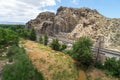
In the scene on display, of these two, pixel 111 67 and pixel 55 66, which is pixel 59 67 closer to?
pixel 55 66

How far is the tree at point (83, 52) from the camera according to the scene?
2245 inches

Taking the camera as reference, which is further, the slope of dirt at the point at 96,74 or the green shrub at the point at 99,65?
the green shrub at the point at 99,65

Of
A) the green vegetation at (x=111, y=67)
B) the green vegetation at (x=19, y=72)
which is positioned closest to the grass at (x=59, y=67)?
the green vegetation at (x=19, y=72)

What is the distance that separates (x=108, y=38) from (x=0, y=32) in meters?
63.1

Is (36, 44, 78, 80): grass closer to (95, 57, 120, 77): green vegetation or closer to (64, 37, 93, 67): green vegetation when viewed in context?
(64, 37, 93, 67): green vegetation

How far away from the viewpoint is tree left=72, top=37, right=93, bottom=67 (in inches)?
2245

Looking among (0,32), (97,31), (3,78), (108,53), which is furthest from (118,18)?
(3,78)

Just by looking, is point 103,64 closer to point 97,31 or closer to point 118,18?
point 97,31

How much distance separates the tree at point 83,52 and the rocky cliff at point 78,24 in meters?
46.2

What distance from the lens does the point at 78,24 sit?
468 ft

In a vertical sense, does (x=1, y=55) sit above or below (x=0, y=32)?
below

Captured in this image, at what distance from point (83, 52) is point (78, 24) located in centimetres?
8698

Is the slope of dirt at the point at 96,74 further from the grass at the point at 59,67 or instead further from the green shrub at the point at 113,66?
the grass at the point at 59,67

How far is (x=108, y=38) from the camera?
109 m
